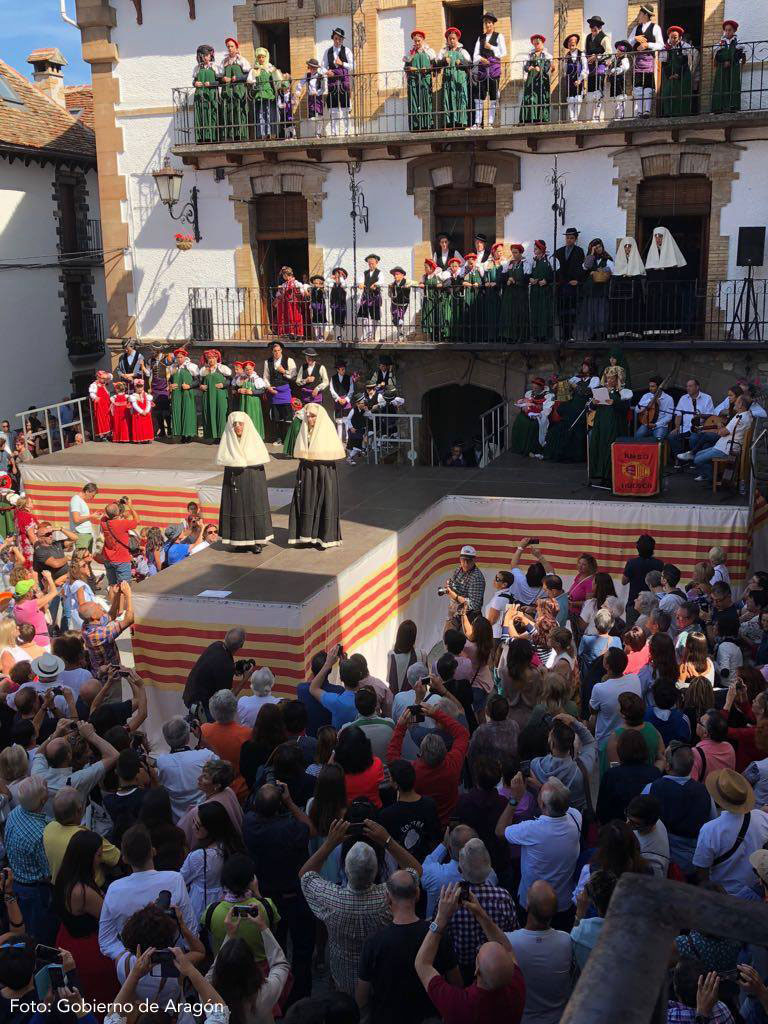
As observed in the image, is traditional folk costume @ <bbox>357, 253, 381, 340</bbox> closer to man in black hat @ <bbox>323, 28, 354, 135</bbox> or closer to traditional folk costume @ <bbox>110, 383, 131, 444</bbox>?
man in black hat @ <bbox>323, 28, 354, 135</bbox>

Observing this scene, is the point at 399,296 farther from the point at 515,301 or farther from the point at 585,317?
the point at 585,317

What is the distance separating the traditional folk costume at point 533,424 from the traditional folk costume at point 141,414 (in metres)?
5.85

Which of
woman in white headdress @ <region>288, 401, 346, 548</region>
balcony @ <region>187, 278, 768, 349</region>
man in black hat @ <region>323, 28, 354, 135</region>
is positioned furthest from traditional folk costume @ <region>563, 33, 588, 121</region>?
woman in white headdress @ <region>288, 401, 346, 548</region>

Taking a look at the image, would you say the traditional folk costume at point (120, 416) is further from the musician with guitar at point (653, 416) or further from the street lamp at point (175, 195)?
the musician with guitar at point (653, 416)

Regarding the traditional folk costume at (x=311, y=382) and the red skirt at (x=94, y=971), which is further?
the traditional folk costume at (x=311, y=382)

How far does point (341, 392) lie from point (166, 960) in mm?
13916

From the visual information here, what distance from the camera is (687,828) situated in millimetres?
5332

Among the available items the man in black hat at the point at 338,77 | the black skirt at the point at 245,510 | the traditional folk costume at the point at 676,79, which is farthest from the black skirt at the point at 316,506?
the man in black hat at the point at 338,77

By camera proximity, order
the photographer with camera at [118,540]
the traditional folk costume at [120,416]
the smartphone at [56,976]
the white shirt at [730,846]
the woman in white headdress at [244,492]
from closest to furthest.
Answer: the smartphone at [56,976] → the white shirt at [730,846] → the woman in white headdress at [244,492] → the photographer with camera at [118,540] → the traditional folk costume at [120,416]

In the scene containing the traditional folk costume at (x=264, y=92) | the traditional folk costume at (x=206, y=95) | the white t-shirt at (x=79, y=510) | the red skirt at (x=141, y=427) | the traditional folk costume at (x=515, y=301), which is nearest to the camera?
the white t-shirt at (x=79, y=510)

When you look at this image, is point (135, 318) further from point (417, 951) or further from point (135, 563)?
point (417, 951)

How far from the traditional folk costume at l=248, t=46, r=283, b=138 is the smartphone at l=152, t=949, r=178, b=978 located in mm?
16985

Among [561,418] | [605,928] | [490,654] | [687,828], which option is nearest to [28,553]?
[561,418]

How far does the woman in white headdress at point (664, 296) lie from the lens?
54.7 ft
